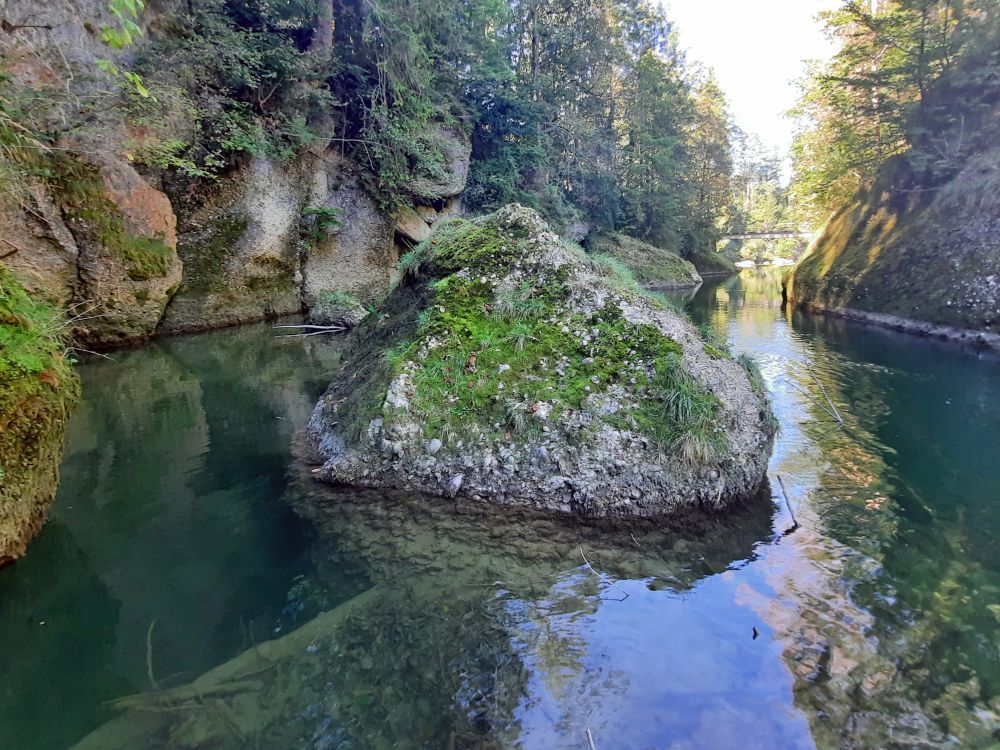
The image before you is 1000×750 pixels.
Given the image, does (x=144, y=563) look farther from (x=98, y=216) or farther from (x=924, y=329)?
(x=924, y=329)

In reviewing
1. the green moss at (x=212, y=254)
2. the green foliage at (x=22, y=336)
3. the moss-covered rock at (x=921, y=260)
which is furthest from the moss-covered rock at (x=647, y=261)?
the green foliage at (x=22, y=336)

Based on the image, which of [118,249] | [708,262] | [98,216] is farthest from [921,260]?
[708,262]

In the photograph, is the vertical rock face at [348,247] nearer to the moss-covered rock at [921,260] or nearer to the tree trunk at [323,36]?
the tree trunk at [323,36]

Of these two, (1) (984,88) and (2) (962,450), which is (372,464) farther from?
(1) (984,88)

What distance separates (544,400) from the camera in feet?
17.9

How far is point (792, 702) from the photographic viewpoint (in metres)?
3.07

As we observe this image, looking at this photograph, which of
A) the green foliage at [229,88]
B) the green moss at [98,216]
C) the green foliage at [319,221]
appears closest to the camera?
the green moss at [98,216]

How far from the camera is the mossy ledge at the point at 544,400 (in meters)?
5.04

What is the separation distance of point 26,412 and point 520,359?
429 cm

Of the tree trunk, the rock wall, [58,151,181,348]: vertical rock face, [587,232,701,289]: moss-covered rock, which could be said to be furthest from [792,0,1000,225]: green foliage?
[58,151,181,348]: vertical rock face

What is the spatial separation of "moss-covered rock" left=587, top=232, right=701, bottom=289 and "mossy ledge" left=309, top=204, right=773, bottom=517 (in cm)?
2674

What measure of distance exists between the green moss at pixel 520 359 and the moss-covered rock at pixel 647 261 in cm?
2668

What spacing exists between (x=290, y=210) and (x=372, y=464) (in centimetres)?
1443

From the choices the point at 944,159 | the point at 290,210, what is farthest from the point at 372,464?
the point at 944,159
